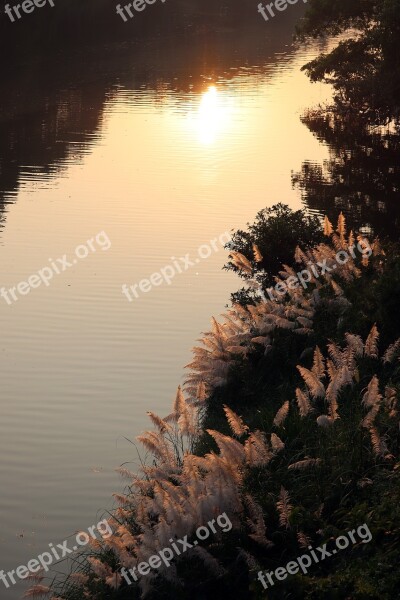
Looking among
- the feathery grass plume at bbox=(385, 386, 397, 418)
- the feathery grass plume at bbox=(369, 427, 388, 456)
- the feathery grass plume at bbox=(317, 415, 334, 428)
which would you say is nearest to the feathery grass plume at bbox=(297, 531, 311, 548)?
the feathery grass plume at bbox=(369, 427, 388, 456)

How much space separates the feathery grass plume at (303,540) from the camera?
1153 centimetres

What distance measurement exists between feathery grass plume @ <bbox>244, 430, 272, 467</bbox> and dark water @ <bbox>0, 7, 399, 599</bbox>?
3.14 m

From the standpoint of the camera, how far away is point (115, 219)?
3584cm

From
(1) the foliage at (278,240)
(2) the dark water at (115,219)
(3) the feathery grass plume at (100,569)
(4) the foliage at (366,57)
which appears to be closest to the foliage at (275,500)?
(3) the feathery grass plume at (100,569)

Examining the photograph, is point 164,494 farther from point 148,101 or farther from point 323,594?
point 148,101

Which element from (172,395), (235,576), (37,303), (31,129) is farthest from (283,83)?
(235,576)

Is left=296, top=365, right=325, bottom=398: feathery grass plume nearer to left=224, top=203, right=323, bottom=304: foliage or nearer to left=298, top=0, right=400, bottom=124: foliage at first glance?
left=224, top=203, right=323, bottom=304: foliage

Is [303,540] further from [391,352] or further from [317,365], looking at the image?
[391,352]

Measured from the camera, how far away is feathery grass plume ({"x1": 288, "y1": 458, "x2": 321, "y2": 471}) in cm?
1230

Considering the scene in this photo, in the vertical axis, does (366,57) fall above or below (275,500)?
above

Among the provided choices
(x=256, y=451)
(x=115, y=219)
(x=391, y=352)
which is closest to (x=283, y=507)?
(x=256, y=451)

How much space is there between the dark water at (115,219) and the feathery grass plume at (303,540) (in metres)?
3.41

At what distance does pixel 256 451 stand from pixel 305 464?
513 millimetres

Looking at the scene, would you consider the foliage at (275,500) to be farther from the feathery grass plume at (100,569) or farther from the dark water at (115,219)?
the dark water at (115,219)
